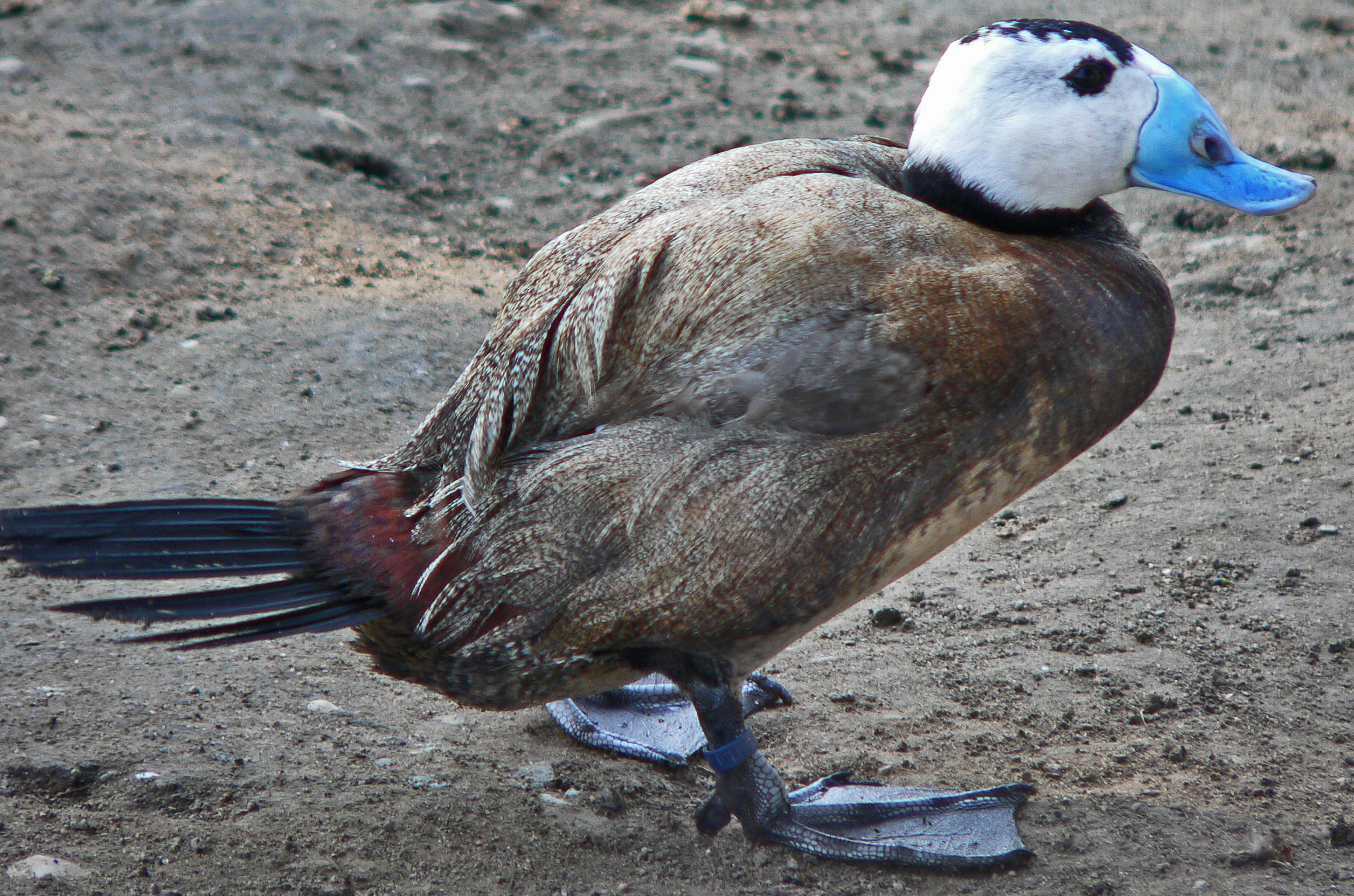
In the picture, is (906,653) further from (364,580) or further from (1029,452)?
(364,580)

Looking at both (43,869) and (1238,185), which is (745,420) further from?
(43,869)

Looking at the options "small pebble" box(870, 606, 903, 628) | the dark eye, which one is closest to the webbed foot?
"small pebble" box(870, 606, 903, 628)

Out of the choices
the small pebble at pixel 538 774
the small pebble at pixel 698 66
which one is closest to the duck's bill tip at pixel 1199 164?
the small pebble at pixel 538 774

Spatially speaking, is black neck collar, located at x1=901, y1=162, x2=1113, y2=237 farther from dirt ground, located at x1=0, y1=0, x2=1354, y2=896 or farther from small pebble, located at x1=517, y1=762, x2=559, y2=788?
small pebble, located at x1=517, y1=762, x2=559, y2=788

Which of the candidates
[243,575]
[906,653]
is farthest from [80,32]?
[906,653]

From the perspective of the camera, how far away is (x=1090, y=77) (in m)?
2.20

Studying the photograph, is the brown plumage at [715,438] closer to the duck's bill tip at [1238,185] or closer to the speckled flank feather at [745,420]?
the speckled flank feather at [745,420]

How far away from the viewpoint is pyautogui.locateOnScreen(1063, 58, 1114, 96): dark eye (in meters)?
2.19

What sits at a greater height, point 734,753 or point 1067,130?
point 1067,130

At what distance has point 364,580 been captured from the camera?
7.23 feet

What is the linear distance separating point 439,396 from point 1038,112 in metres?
2.30

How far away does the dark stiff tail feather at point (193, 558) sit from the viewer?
210cm

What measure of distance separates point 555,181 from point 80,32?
2464mm

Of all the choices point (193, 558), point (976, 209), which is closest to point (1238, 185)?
point (976, 209)
